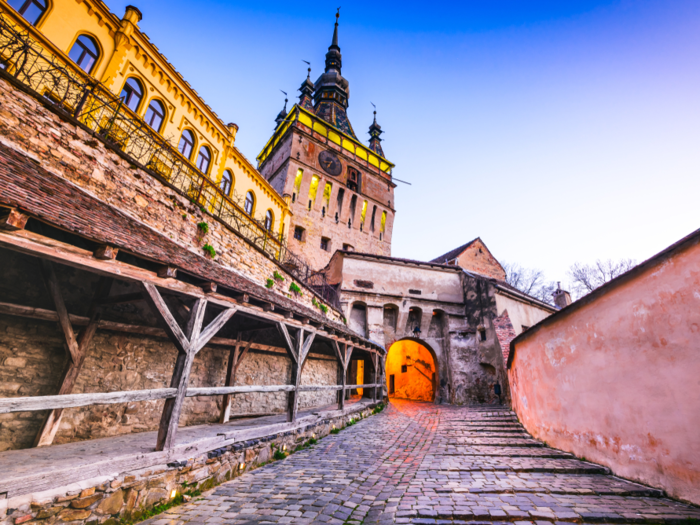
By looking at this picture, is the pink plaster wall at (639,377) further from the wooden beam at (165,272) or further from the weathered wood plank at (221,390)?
the wooden beam at (165,272)

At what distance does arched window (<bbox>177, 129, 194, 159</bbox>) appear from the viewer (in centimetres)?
1215

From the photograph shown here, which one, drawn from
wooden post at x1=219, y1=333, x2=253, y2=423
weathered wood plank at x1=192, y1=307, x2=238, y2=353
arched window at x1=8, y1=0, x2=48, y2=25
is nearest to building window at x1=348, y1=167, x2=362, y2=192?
arched window at x1=8, y1=0, x2=48, y2=25

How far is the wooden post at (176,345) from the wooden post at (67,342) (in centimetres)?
179

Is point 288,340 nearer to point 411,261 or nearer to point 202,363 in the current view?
point 202,363

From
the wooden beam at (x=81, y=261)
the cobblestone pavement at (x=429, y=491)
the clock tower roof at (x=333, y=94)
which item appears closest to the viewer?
the wooden beam at (x=81, y=261)

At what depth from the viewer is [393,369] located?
20516 mm

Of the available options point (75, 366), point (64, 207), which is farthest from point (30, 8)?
point (75, 366)

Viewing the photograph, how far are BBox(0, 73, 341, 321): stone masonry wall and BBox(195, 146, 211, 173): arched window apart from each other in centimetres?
554

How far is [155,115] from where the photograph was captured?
11.3m

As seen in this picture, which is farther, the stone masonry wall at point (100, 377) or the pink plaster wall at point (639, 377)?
the stone masonry wall at point (100, 377)

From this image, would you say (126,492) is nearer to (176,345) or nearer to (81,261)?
(176,345)

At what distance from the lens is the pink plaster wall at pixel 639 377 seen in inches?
131

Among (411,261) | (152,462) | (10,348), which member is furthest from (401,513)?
(411,261)

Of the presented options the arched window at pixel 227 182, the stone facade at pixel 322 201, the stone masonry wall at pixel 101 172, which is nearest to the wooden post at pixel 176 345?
the stone masonry wall at pixel 101 172
